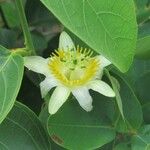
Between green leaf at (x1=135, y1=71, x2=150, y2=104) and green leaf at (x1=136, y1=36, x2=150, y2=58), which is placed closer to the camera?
green leaf at (x1=136, y1=36, x2=150, y2=58)

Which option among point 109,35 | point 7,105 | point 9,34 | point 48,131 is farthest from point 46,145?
point 9,34

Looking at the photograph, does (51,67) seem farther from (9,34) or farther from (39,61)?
(9,34)

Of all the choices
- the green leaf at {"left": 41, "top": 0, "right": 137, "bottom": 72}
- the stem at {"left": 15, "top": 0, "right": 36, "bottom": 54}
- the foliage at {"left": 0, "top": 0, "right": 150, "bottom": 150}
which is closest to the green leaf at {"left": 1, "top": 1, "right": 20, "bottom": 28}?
the foliage at {"left": 0, "top": 0, "right": 150, "bottom": 150}

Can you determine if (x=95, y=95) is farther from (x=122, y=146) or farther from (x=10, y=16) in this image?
(x=10, y=16)

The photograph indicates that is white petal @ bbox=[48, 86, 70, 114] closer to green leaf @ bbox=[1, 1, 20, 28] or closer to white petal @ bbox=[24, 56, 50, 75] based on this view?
white petal @ bbox=[24, 56, 50, 75]

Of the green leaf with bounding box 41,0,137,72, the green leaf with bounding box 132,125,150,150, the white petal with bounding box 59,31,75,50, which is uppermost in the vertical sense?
the green leaf with bounding box 41,0,137,72

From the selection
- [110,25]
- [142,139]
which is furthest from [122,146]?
[110,25]

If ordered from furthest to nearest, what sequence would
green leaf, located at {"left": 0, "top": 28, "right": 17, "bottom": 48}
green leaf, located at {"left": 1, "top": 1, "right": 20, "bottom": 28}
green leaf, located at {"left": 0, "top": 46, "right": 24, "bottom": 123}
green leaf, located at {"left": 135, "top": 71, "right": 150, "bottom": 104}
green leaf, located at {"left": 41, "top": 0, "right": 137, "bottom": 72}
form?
green leaf, located at {"left": 1, "top": 1, "right": 20, "bottom": 28}, green leaf, located at {"left": 0, "top": 28, "right": 17, "bottom": 48}, green leaf, located at {"left": 135, "top": 71, "right": 150, "bottom": 104}, green leaf, located at {"left": 0, "top": 46, "right": 24, "bottom": 123}, green leaf, located at {"left": 41, "top": 0, "right": 137, "bottom": 72}

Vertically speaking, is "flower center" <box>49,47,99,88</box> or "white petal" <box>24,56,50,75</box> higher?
"white petal" <box>24,56,50,75</box>

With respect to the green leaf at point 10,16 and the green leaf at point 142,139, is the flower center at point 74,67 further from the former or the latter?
the green leaf at point 10,16
